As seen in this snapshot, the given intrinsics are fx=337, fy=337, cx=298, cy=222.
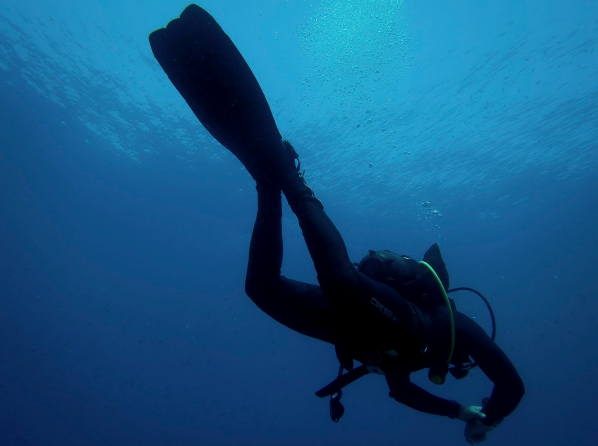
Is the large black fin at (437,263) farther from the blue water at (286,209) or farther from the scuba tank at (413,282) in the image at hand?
the blue water at (286,209)

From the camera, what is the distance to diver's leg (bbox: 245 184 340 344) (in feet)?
9.62

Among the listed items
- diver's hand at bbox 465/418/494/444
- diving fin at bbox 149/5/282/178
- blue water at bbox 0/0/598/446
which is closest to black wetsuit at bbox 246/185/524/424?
diver's hand at bbox 465/418/494/444

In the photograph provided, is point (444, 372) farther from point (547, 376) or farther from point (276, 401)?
point (547, 376)

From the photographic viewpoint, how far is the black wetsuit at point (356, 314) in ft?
8.25

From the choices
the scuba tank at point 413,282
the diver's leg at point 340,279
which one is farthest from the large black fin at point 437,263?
the diver's leg at point 340,279

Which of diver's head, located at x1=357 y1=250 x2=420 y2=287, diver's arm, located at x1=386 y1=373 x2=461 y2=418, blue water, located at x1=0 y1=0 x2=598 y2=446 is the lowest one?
diver's arm, located at x1=386 y1=373 x2=461 y2=418

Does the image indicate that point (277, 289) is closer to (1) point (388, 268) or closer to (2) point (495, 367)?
(1) point (388, 268)

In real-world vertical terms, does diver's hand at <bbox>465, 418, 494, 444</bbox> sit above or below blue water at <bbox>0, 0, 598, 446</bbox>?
below

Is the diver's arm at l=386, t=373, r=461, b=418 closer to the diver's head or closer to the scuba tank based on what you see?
the scuba tank

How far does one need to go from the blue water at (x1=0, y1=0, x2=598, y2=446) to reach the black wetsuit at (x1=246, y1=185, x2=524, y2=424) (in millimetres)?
12354

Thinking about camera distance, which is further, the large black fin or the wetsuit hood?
the large black fin

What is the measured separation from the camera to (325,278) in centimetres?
249

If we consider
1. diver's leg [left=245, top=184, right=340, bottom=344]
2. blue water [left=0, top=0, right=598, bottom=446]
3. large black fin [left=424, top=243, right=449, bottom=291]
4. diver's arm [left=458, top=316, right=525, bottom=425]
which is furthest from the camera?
blue water [left=0, top=0, right=598, bottom=446]

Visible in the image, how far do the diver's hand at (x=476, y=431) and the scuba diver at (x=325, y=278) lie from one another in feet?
0.03
